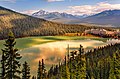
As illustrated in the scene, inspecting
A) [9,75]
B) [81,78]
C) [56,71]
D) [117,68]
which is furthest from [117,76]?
[56,71]

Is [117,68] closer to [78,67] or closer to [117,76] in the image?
[117,76]

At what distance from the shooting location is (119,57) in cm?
4356

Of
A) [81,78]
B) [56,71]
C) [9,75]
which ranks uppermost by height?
[9,75]

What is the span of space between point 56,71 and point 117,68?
163 feet

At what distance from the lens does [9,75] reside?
2225cm

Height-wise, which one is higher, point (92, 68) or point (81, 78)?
point (81, 78)

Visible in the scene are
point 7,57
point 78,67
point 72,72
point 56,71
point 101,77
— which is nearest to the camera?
point 7,57

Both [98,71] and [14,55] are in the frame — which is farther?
[98,71]

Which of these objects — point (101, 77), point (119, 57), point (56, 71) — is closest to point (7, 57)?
point (119, 57)

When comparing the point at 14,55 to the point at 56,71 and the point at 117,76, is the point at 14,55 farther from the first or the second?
the point at 56,71

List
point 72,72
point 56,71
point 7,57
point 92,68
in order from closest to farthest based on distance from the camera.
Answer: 1. point 7,57
2. point 72,72
3. point 92,68
4. point 56,71

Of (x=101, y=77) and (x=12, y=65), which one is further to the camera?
(x=101, y=77)

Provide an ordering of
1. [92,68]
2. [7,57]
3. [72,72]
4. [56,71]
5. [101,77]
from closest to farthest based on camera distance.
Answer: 1. [7,57]
2. [72,72]
3. [101,77]
4. [92,68]
5. [56,71]

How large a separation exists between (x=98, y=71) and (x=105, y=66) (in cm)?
275
